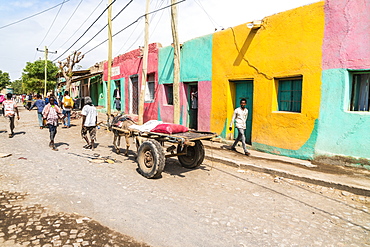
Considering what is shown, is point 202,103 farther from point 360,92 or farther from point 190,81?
point 360,92

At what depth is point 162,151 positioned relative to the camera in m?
5.40

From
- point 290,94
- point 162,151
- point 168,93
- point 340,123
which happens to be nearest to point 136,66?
point 168,93

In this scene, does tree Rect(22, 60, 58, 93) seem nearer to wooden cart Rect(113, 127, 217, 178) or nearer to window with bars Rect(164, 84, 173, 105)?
window with bars Rect(164, 84, 173, 105)

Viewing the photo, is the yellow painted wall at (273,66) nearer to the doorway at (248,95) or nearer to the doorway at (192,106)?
the doorway at (248,95)

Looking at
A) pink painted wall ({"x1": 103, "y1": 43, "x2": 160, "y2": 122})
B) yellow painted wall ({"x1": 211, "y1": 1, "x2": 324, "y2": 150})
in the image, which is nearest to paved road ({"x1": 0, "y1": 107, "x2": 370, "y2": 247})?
yellow painted wall ({"x1": 211, "y1": 1, "x2": 324, "y2": 150})

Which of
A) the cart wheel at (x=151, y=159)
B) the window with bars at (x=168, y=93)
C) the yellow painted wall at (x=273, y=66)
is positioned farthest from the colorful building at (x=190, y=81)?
the cart wheel at (x=151, y=159)

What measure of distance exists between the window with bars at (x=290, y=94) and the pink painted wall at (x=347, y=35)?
996 mm

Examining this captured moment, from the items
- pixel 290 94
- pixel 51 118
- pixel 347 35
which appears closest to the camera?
pixel 347 35

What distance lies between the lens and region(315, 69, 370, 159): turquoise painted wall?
5.86 metres

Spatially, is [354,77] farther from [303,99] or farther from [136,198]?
[136,198]

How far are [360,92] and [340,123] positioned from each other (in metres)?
0.88

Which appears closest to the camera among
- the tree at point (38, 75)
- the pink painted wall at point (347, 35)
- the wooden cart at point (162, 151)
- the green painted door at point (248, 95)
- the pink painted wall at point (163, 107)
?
the wooden cart at point (162, 151)

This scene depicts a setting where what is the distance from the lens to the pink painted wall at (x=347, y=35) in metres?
5.76

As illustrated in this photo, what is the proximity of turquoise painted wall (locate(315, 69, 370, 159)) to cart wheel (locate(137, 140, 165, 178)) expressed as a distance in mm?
4072
